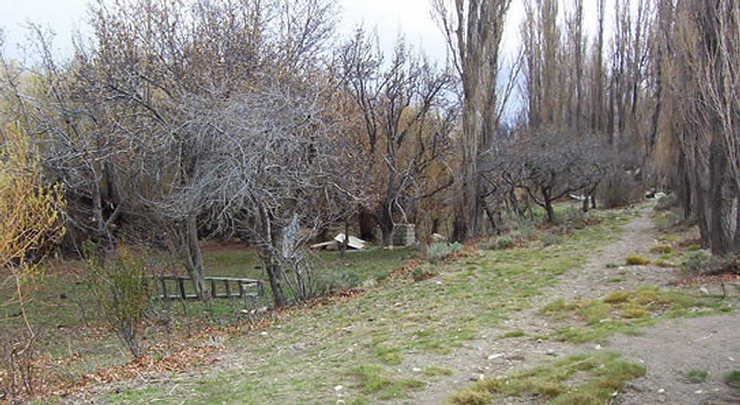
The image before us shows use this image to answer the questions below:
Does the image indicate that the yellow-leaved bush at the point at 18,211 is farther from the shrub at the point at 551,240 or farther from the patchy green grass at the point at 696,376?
the shrub at the point at 551,240

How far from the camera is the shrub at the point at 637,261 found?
9.25 metres

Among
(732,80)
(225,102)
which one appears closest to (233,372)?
(225,102)

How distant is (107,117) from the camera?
11820 mm

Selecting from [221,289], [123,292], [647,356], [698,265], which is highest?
[123,292]

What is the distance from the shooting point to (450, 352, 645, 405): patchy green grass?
13.2 feet

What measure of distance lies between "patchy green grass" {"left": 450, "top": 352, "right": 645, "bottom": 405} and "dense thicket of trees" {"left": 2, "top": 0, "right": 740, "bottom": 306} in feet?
13.8

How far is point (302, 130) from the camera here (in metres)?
10.3

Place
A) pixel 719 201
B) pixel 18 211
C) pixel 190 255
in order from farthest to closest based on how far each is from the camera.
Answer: pixel 190 255, pixel 719 201, pixel 18 211

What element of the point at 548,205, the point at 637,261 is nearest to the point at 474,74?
the point at 548,205

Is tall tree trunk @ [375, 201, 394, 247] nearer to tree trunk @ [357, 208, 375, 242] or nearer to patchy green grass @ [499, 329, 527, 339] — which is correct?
tree trunk @ [357, 208, 375, 242]

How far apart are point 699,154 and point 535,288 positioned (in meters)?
3.74

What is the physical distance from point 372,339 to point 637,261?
4858mm

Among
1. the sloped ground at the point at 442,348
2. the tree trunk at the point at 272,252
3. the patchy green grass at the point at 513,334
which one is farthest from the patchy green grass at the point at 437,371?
the tree trunk at the point at 272,252

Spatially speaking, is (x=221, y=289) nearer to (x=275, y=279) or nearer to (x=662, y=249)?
(x=275, y=279)
